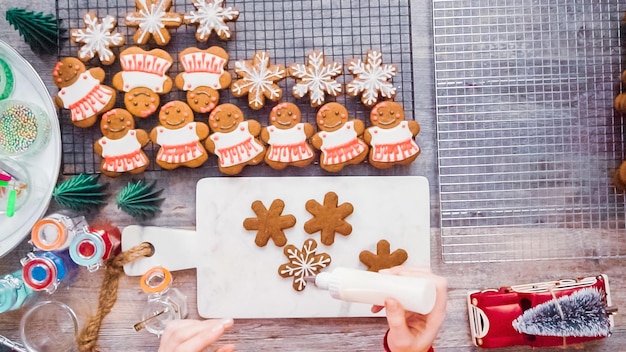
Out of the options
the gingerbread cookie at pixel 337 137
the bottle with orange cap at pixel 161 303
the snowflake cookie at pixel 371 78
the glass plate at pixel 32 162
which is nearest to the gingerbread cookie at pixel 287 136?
Result: the gingerbread cookie at pixel 337 137

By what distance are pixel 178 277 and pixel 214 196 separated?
0.74ft

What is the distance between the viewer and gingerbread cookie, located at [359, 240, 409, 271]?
1.54 m

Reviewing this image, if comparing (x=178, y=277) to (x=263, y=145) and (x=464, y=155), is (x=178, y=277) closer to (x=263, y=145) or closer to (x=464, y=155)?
(x=263, y=145)

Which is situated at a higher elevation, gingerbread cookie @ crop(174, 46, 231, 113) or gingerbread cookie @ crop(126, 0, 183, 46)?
gingerbread cookie @ crop(126, 0, 183, 46)

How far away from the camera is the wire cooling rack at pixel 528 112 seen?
1.54m

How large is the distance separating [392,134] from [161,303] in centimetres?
70

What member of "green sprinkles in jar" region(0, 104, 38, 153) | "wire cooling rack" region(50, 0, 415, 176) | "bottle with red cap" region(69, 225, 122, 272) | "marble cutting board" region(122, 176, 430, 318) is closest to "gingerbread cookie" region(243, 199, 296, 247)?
"marble cutting board" region(122, 176, 430, 318)

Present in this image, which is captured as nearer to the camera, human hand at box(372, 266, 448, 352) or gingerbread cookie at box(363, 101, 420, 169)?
human hand at box(372, 266, 448, 352)

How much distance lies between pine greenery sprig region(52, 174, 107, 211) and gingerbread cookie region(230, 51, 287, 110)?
41cm

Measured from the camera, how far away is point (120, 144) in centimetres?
152

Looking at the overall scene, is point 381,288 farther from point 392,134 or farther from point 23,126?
point 23,126

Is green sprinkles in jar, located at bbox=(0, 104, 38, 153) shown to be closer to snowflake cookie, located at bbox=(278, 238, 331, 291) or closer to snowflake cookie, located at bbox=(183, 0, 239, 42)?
snowflake cookie, located at bbox=(183, 0, 239, 42)

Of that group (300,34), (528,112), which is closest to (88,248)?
(300,34)

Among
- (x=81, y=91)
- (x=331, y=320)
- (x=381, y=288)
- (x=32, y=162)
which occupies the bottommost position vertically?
(x=331, y=320)
